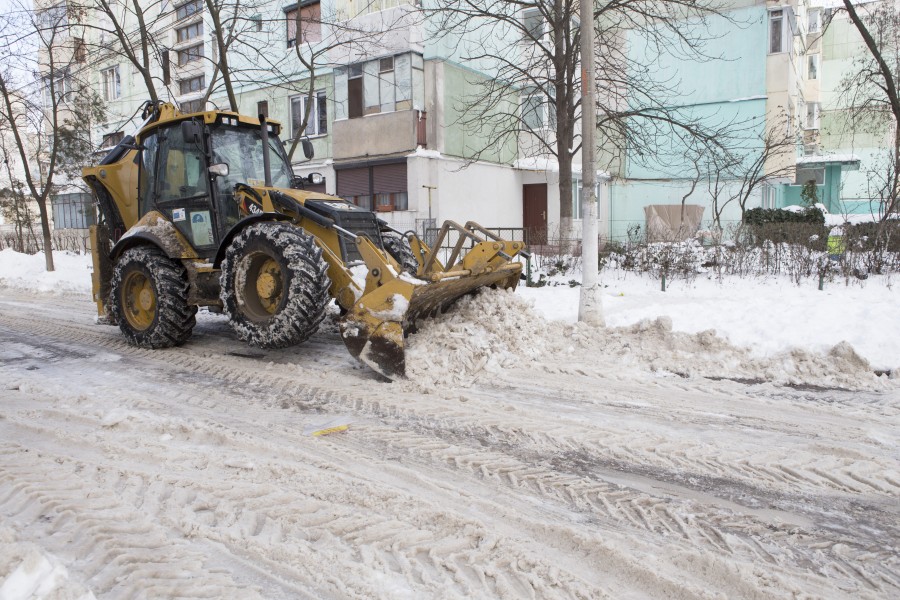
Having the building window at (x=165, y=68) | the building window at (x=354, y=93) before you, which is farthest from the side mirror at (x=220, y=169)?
the building window at (x=354, y=93)

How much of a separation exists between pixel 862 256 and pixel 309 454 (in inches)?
421

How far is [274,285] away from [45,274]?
13310 millimetres

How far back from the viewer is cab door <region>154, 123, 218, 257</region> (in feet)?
23.9

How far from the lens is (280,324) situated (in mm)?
5996

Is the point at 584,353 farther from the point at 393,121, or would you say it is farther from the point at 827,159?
the point at 827,159

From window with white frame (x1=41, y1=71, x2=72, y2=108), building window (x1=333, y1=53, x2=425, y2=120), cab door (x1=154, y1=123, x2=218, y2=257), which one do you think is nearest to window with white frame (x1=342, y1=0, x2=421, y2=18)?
building window (x1=333, y1=53, x2=425, y2=120)

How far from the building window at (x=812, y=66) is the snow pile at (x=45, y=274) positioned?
40610mm

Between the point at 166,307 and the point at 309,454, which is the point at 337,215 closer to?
the point at 166,307

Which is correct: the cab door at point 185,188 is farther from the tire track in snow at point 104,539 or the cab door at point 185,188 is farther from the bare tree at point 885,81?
the bare tree at point 885,81

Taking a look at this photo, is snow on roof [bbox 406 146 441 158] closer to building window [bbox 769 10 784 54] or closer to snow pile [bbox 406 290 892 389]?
snow pile [bbox 406 290 892 389]

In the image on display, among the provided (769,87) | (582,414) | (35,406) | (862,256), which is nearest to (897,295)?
(862,256)

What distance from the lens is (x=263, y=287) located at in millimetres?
6465

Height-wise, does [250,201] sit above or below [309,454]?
above

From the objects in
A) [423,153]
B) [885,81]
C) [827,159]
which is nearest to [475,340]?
[885,81]
